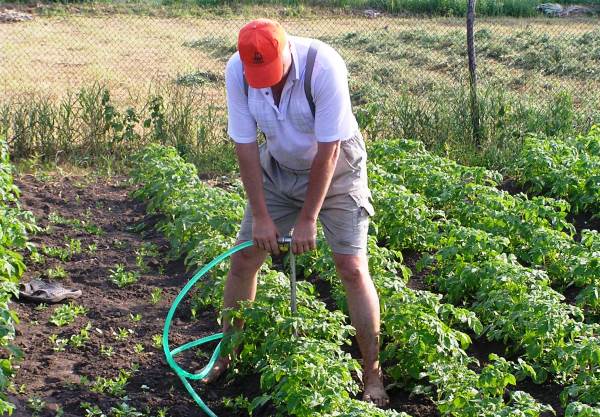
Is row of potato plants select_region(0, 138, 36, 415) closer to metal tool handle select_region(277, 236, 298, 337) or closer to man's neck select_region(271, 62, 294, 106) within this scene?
metal tool handle select_region(277, 236, 298, 337)

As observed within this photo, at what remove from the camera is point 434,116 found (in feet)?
32.2

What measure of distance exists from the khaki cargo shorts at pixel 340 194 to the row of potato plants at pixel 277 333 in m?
0.47

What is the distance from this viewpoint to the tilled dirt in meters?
5.15

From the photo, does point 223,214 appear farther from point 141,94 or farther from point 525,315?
point 141,94

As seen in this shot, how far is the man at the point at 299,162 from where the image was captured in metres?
4.45

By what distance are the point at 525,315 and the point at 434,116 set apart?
4.76 metres

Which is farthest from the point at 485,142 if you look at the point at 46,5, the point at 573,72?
the point at 46,5

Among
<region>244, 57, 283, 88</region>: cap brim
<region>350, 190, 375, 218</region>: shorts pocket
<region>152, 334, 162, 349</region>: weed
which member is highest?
<region>244, 57, 283, 88</region>: cap brim

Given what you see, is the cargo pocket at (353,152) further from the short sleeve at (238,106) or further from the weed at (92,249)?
the weed at (92,249)

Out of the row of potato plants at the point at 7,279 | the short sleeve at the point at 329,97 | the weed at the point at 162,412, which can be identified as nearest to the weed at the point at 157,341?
the weed at the point at 162,412

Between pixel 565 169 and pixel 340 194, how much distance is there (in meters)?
3.63

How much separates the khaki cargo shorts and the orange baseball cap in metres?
0.65

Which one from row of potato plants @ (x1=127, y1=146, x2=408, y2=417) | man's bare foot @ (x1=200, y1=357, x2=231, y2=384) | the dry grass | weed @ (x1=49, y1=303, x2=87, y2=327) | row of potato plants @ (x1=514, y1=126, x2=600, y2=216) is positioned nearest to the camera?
row of potato plants @ (x1=127, y1=146, x2=408, y2=417)

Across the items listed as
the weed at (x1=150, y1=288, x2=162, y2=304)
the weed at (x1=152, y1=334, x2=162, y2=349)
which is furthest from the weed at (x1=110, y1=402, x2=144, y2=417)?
the weed at (x1=150, y1=288, x2=162, y2=304)
